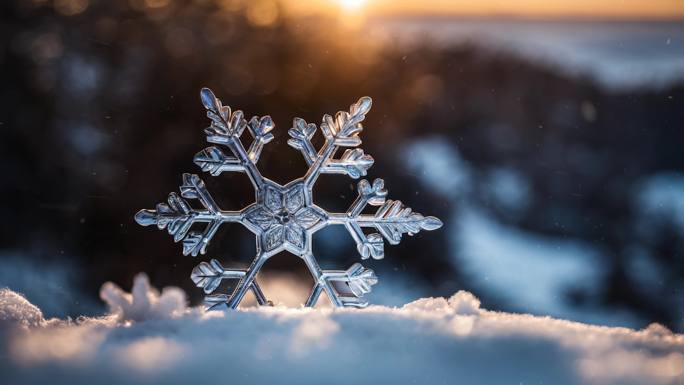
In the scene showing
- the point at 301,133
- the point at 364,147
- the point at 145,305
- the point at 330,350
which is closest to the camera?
the point at 330,350

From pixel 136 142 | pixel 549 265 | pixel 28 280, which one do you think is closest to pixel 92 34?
pixel 136 142

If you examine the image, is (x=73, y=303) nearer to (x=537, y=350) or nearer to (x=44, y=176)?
(x=44, y=176)

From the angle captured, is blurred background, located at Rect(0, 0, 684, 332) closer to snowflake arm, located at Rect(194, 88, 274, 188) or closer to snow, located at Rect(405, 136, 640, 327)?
snow, located at Rect(405, 136, 640, 327)

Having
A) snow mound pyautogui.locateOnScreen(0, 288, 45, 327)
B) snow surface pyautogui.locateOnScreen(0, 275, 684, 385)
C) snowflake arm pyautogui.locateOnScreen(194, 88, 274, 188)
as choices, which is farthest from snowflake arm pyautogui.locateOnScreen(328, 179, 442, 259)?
snow mound pyautogui.locateOnScreen(0, 288, 45, 327)

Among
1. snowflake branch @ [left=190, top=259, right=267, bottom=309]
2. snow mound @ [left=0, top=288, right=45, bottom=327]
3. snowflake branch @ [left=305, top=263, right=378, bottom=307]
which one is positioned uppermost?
snowflake branch @ [left=190, top=259, right=267, bottom=309]

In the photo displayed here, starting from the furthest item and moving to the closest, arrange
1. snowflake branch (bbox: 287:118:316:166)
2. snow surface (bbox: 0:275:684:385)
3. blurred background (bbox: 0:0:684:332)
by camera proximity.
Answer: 1. blurred background (bbox: 0:0:684:332)
2. snowflake branch (bbox: 287:118:316:166)
3. snow surface (bbox: 0:275:684:385)

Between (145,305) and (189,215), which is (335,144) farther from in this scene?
(145,305)

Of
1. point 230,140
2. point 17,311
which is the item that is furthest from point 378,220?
point 17,311
